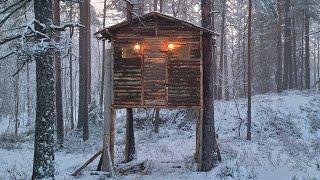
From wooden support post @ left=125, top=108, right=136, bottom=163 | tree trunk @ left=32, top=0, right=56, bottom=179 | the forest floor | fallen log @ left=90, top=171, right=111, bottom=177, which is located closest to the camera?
tree trunk @ left=32, top=0, right=56, bottom=179

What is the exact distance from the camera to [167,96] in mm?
17547

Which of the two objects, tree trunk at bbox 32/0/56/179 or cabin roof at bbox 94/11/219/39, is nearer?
tree trunk at bbox 32/0/56/179

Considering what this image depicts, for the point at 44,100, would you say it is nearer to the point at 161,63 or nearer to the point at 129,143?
the point at 161,63

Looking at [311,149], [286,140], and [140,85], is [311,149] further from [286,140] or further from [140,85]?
[140,85]

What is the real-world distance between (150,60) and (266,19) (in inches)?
1277

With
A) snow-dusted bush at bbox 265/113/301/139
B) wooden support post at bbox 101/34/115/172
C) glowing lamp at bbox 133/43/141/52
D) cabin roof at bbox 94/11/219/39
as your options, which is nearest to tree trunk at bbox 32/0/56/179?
cabin roof at bbox 94/11/219/39

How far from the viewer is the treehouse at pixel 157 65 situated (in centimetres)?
1753

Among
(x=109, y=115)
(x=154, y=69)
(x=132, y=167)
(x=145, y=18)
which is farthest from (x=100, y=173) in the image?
(x=145, y=18)

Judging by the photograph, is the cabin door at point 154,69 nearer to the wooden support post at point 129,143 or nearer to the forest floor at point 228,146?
the wooden support post at point 129,143

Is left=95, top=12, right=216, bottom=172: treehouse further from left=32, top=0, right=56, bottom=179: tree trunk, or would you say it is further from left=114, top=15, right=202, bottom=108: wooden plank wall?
left=32, top=0, right=56, bottom=179: tree trunk

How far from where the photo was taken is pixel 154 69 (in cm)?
1762

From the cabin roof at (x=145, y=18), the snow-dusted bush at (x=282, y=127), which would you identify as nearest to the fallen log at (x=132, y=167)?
the cabin roof at (x=145, y=18)

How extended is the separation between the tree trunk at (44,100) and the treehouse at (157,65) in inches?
184

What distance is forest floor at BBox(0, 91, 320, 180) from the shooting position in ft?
53.2
